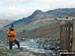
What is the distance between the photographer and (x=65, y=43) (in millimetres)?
7305

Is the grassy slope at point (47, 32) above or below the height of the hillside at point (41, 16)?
below

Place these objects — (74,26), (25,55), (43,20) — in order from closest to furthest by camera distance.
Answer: (74,26), (25,55), (43,20)

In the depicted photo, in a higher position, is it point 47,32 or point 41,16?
point 41,16

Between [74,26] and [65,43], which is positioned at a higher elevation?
[74,26]

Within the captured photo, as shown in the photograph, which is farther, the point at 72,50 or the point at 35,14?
the point at 35,14

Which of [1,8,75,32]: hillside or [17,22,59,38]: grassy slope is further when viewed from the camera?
[1,8,75,32]: hillside

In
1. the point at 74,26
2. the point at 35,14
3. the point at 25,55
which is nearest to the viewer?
the point at 74,26

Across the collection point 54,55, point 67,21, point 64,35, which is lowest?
point 54,55

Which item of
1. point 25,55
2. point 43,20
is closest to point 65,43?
point 25,55

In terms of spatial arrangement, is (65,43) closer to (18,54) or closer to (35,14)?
(18,54)

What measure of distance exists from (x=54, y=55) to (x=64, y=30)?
755 centimetres

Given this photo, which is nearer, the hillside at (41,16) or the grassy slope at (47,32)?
the grassy slope at (47,32)

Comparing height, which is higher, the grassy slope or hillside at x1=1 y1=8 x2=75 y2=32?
hillside at x1=1 y1=8 x2=75 y2=32

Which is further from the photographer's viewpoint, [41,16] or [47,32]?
[41,16]
